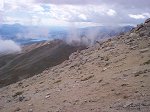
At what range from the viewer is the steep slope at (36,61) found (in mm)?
118875

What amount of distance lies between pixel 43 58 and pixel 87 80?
11946 centimetres

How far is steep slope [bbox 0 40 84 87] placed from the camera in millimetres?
118875

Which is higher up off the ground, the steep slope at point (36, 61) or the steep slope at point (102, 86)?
the steep slope at point (102, 86)

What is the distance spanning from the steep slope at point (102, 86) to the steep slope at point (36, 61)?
8217 cm

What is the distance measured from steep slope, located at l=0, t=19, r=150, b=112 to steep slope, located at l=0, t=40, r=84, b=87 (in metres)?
82.2

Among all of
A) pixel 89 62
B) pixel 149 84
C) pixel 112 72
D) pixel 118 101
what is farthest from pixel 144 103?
pixel 89 62

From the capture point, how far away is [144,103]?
16.0 m

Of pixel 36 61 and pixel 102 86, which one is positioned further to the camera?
pixel 36 61

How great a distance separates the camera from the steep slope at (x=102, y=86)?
57.9 feet

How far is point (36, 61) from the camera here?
139500 mm

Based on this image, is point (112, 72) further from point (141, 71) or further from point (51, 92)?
point (51, 92)

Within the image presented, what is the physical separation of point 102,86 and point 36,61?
120m

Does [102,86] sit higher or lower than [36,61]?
higher

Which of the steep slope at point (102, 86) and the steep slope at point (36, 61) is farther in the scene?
the steep slope at point (36, 61)
